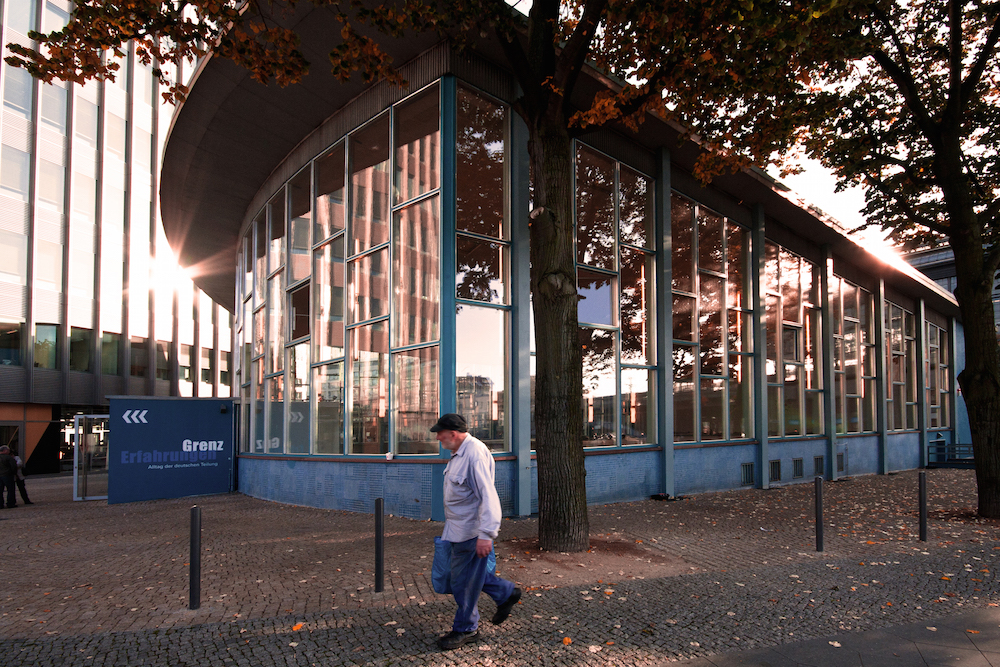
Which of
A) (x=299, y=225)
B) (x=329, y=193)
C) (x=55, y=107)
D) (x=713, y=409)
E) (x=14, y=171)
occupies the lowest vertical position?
(x=713, y=409)

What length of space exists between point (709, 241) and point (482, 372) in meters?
7.84

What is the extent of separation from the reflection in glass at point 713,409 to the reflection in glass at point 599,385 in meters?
3.15

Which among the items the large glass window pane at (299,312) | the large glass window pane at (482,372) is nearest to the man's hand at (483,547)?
the large glass window pane at (482,372)

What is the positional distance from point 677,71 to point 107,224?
31523 millimetres

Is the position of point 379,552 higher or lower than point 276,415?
lower

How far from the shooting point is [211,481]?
15.9m

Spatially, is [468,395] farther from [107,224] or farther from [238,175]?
[107,224]

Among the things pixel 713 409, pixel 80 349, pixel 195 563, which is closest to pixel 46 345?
pixel 80 349

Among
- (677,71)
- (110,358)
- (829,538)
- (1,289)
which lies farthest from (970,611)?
(110,358)

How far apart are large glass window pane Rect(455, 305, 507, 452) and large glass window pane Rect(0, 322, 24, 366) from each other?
1010 inches

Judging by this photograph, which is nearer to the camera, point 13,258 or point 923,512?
point 923,512

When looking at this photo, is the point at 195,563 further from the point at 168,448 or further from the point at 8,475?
the point at 8,475

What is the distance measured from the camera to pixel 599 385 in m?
12.6

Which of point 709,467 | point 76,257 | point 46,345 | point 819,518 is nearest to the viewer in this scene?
point 819,518
